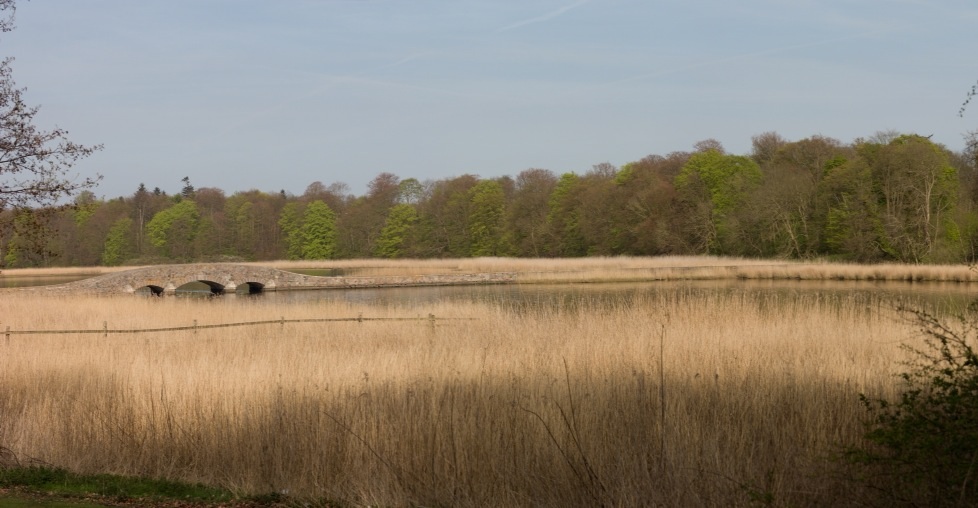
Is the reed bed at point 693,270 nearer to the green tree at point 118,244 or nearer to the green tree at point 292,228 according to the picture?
the green tree at point 292,228

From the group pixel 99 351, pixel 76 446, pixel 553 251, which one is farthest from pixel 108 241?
pixel 76 446

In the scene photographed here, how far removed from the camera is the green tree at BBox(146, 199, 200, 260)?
7775 cm

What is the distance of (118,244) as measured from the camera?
258 feet

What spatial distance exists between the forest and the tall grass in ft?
6.51

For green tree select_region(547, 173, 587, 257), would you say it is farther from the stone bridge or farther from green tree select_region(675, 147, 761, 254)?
the stone bridge

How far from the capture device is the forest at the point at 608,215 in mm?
36219

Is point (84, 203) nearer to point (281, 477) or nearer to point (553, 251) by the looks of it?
point (281, 477)

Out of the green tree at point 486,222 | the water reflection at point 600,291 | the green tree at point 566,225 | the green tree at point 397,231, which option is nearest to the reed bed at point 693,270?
the water reflection at point 600,291

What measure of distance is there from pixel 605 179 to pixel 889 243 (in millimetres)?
31169

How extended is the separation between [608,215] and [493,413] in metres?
52.0

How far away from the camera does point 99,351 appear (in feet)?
40.0

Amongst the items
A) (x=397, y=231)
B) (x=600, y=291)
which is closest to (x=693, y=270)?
(x=600, y=291)

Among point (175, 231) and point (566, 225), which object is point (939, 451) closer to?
point (566, 225)

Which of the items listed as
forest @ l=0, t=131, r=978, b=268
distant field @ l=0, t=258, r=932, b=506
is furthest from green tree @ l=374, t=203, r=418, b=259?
distant field @ l=0, t=258, r=932, b=506
